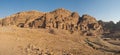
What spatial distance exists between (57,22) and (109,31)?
89.7 ft

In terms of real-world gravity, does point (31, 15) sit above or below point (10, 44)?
above

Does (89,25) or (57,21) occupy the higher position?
(57,21)

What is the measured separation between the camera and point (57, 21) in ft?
311

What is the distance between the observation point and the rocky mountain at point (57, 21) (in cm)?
9281

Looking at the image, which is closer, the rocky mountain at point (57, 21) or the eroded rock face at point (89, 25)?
the rocky mountain at point (57, 21)

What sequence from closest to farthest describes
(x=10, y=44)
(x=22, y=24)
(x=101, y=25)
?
(x=10, y=44), (x=22, y=24), (x=101, y=25)

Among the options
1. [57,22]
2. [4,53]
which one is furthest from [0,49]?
[57,22]

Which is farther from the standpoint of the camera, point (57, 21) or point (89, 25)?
point (89, 25)

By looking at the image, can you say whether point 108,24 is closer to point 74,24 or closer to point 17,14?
point 74,24

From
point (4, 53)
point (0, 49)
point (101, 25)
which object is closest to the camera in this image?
point (4, 53)

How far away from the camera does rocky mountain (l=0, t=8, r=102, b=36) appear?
305ft

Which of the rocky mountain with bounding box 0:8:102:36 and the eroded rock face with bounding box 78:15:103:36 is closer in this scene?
the rocky mountain with bounding box 0:8:102:36

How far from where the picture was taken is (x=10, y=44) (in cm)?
1648

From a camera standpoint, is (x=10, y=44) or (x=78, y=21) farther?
(x=78, y=21)
